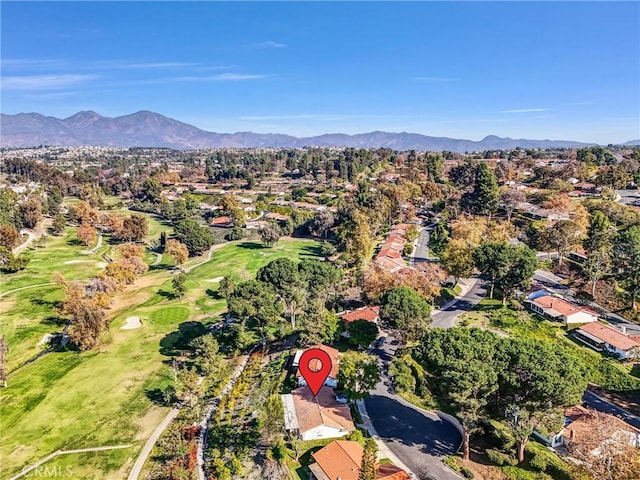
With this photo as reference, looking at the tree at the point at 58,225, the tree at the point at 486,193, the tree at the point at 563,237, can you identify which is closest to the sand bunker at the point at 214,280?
the tree at the point at 58,225

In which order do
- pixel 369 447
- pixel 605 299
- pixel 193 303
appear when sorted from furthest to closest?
1. pixel 193 303
2. pixel 605 299
3. pixel 369 447

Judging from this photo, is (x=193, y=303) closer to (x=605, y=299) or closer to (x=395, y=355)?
(x=395, y=355)

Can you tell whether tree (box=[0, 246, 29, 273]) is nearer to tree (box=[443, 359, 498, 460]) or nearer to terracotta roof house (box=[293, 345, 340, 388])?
terracotta roof house (box=[293, 345, 340, 388])

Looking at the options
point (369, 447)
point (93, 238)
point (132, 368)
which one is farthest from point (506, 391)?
point (93, 238)

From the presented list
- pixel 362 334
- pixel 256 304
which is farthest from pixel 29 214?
pixel 362 334

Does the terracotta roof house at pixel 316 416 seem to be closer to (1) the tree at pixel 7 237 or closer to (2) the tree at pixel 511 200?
(2) the tree at pixel 511 200

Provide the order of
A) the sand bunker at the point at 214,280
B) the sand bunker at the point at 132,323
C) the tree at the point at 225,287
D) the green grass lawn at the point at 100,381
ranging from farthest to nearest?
1. the sand bunker at the point at 214,280
2. the tree at the point at 225,287
3. the sand bunker at the point at 132,323
4. the green grass lawn at the point at 100,381

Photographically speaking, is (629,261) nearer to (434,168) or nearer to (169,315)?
(169,315)
